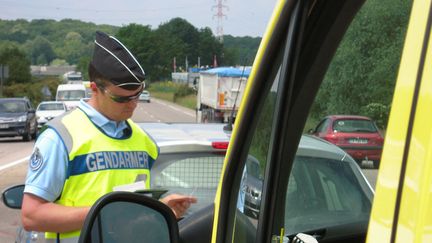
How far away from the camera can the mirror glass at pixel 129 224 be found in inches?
79.8

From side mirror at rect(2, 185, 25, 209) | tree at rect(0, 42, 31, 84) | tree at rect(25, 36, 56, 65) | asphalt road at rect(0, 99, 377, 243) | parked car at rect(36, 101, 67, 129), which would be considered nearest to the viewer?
side mirror at rect(2, 185, 25, 209)

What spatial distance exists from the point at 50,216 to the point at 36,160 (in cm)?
23

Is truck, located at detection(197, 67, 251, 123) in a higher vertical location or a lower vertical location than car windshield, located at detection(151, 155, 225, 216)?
lower

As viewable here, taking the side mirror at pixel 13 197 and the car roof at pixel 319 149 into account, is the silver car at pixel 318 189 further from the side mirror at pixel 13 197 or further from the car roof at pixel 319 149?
the side mirror at pixel 13 197

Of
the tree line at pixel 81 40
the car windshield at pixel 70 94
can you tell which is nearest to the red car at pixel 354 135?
the car windshield at pixel 70 94

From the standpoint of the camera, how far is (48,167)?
98.3 inches

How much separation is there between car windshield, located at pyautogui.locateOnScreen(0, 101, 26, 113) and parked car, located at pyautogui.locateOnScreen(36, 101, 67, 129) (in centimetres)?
362

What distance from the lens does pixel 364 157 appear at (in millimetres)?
1502

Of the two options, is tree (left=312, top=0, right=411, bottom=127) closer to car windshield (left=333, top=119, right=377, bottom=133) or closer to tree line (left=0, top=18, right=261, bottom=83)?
car windshield (left=333, top=119, right=377, bottom=133)

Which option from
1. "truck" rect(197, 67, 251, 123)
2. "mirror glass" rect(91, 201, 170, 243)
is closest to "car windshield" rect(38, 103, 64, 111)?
"truck" rect(197, 67, 251, 123)

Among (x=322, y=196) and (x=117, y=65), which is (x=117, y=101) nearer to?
(x=117, y=65)

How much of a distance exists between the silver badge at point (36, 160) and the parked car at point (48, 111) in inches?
1115

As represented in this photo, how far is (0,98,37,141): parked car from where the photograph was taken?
82.3 feet

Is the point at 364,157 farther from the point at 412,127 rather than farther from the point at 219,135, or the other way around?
the point at 219,135
